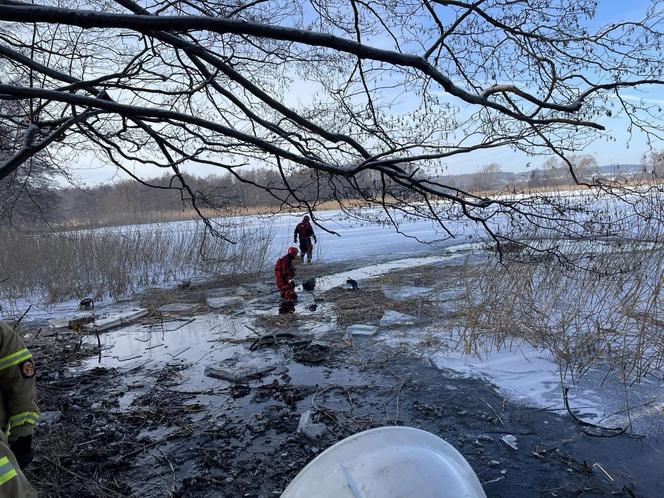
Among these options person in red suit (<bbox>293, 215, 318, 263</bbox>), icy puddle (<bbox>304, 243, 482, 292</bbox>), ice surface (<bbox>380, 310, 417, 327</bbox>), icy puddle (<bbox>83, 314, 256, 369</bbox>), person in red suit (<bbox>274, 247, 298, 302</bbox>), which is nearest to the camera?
icy puddle (<bbox>83, 314, 256, 369</bbox>)

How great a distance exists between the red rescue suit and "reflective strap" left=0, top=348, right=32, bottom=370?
276 inches

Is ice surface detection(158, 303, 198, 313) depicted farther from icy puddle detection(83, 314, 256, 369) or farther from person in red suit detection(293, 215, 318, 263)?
person in red suit detection(293, 215, 318, 263)

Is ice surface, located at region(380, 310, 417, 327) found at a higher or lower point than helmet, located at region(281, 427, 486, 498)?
lower

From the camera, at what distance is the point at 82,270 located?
12.1 m

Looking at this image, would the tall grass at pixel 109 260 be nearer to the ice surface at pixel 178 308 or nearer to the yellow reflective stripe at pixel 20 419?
the ice surface at pixel 178 308

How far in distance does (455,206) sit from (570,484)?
223 centimetres

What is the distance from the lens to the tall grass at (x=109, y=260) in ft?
38.2

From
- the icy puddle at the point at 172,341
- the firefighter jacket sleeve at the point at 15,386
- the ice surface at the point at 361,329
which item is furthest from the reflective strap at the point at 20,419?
the ice surface at the point at 361,329

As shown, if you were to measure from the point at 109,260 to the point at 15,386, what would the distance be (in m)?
11.0

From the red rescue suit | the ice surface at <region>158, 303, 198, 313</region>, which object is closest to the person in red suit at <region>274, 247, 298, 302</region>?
the red rescue suit

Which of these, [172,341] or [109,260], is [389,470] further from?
[109,260]

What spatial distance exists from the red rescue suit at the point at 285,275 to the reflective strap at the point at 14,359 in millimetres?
7020

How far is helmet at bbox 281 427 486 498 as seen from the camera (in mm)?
1180

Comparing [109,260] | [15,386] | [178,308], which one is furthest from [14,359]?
[109,260]
